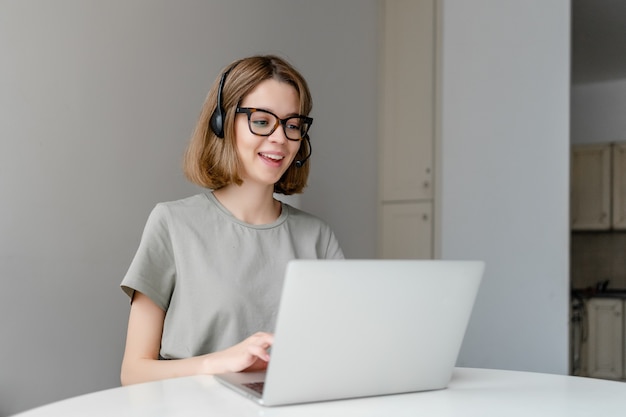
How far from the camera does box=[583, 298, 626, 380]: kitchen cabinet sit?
6.18 meters

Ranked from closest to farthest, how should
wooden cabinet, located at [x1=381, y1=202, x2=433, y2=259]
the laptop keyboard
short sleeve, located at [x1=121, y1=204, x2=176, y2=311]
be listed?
the laptop keyboard → short sleeve, located at [x1=121, y1=204, x2=176, y2=311] → wooden cabinet, located at [x1=381, y1=202, x2=433, y2=259]

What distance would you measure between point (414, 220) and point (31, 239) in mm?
2276

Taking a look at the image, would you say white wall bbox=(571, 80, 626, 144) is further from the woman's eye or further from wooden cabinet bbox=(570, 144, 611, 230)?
the woman's eye

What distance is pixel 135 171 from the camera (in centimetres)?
264

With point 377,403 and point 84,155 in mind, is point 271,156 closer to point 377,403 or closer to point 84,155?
point 377,403

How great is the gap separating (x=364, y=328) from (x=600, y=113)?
21.4 ft

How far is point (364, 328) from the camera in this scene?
108 centimetres

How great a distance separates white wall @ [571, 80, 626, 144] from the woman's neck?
5.83m

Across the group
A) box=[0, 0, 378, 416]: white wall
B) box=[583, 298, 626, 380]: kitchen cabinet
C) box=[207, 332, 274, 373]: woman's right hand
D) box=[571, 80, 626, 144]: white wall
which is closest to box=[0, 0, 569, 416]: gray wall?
box=[0, 0, 378, 416]: white wall

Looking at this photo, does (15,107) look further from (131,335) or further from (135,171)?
(131,335)

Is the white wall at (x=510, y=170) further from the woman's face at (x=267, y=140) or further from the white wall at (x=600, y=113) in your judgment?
the white wall at (x=600, y=113)

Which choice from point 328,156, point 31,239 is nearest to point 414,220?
point 328,156

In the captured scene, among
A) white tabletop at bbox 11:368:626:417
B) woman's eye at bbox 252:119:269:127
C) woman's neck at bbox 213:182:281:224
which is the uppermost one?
woman's eye at bbox 252:119:269:127

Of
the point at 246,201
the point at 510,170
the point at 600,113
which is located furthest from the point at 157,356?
the point at 600,113
